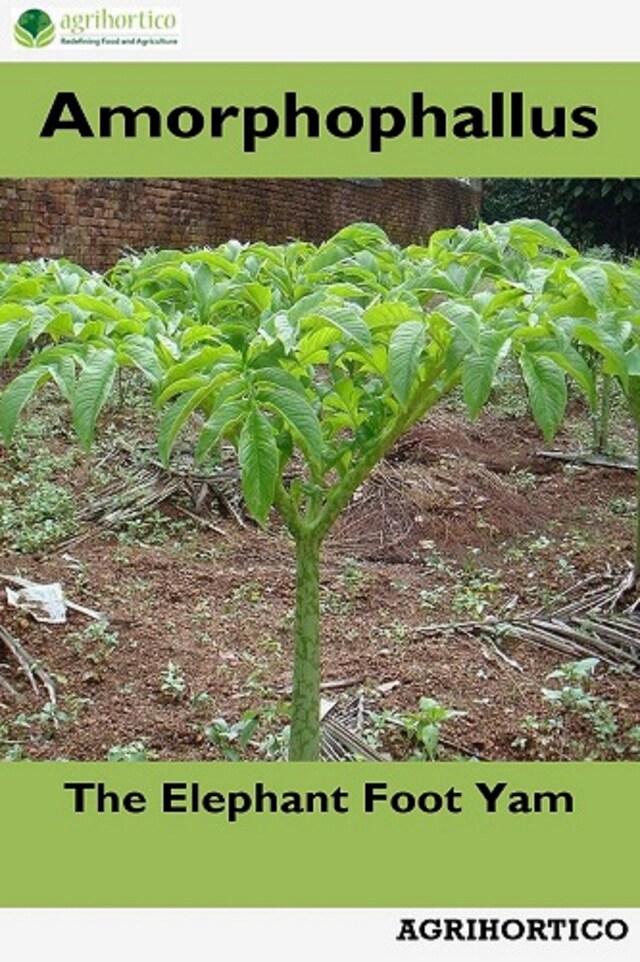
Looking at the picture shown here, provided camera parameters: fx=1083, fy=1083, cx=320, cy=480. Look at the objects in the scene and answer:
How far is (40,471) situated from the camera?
5.10 meters

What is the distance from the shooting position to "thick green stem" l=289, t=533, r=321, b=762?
2.21 m

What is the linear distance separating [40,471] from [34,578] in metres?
1.33

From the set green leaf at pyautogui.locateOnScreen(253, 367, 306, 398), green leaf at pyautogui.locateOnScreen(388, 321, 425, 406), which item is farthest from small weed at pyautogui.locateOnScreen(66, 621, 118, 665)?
green leaf at pyautogui.locateOnScreen(388, 321, 425, 406)

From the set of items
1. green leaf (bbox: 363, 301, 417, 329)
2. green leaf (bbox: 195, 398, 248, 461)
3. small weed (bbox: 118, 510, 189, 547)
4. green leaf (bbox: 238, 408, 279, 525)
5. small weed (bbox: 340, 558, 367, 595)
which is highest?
small weed (bbox: 118, 510, 189, 547)

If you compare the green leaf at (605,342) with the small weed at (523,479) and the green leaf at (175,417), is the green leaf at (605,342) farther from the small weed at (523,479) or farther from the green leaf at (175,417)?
the small weed at (523,479)

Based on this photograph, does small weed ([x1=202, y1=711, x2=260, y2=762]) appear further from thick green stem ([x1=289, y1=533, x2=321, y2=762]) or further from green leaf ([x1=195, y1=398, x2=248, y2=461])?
green leaf ([x1=195, y1=398, x2=248, y2=461])

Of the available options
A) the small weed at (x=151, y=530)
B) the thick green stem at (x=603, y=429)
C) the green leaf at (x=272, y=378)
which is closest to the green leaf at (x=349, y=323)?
the green leaf at (x=272, y=378)

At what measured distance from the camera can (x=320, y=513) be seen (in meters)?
2.21

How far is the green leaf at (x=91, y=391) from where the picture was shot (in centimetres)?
165

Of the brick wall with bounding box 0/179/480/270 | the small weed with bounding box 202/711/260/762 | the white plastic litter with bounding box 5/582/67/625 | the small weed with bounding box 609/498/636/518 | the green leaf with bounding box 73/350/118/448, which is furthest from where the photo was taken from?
the brick wall with bounding box 0/179/480/270

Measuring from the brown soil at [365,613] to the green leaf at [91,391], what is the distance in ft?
4.18

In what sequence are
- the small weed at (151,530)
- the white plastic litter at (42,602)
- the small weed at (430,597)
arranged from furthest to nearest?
the small weed at (151,530)
the small weed at (430,597)
the white plastic litter at (42,602)

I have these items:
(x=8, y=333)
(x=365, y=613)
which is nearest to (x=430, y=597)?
(x=365, y=613)
